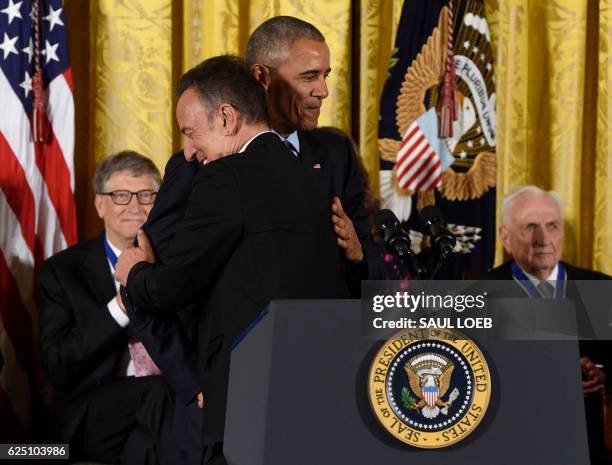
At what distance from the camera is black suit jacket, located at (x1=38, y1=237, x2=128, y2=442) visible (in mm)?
3928

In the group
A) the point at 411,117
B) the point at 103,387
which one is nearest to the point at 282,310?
the point at 103,387

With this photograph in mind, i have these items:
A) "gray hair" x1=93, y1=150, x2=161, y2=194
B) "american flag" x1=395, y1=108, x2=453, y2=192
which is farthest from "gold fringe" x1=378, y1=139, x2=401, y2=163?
"gray hair" x1=93, y1=150, x2=161, y2=194

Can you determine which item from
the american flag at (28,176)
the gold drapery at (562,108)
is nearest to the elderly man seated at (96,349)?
the american flag at (28,176)

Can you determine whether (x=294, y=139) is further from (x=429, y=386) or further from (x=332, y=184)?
(x=429, y=386)

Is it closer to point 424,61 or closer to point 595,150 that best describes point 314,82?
point 424,61


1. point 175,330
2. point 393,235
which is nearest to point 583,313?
point 175,330

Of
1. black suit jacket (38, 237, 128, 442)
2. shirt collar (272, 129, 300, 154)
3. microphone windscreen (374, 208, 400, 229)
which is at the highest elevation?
shirt collar (272, 129, 300, 154)

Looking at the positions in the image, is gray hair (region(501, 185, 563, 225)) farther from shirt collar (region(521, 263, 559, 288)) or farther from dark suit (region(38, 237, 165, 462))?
dark suit (region(38, 237, 165, 462))

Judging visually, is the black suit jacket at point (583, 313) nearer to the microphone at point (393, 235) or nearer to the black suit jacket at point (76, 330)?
the black suit jacket at point (76, 330)

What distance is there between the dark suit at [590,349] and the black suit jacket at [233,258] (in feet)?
4.71

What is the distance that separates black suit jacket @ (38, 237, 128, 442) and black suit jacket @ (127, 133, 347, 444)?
5.01 feet

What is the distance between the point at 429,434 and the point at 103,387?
7.41 ft

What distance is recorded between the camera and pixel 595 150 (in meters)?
5.69

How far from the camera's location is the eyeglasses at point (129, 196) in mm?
4270
